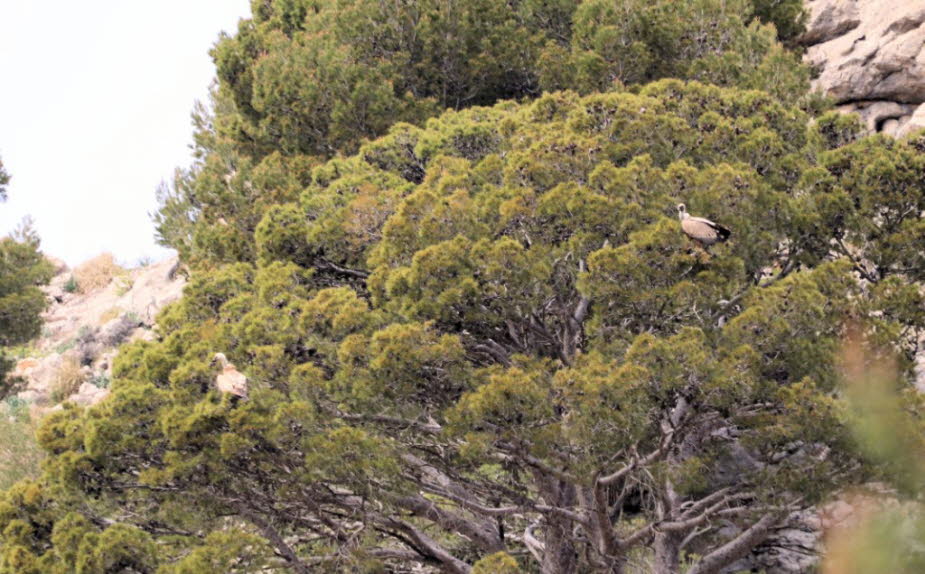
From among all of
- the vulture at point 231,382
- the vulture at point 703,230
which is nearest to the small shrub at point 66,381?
the vulture at point 231,382

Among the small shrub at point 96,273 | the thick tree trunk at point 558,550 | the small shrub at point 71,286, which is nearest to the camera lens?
the thick tree trunk at point 558,550

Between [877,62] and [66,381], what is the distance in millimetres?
21925

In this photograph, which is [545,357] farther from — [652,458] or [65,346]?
[65,346]

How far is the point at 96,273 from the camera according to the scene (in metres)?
38.8

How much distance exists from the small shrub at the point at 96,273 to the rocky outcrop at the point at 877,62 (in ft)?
96.1

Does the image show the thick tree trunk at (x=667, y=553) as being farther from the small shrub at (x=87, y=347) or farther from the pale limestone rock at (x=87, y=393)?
the small shrub at (x=87, y=347)

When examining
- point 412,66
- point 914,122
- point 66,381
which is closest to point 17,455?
point 66,381

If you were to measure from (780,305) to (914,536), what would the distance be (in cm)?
303

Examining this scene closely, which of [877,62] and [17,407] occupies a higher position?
[877,62]

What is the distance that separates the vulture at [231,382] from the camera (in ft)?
28.6

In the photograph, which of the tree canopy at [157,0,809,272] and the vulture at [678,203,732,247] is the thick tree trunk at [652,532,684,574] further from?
the tree canopy at [157,0,809,272]

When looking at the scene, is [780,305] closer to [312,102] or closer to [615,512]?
[615,512]

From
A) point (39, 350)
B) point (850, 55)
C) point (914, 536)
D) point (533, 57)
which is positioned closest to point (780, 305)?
point (914, 536)

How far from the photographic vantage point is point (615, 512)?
11.5 metres
